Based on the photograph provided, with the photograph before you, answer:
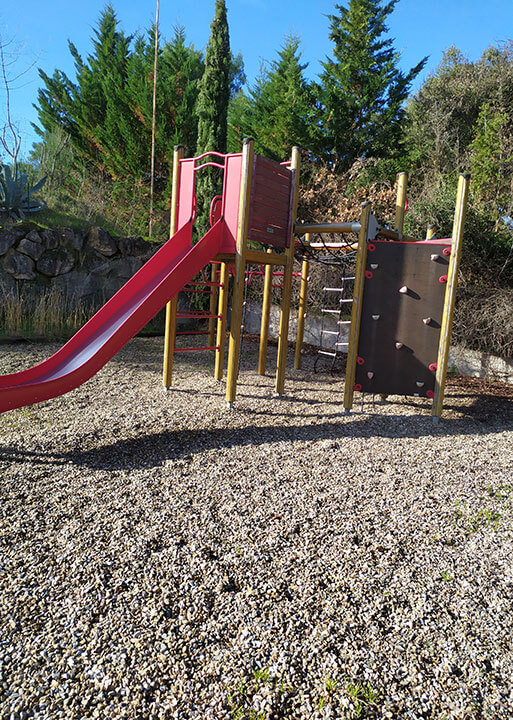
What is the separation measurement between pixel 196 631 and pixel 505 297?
20.9 feet

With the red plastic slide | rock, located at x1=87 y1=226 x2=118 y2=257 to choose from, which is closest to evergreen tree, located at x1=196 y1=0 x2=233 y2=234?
rock, located at x1=87 y1=226 x2=118 y2=257

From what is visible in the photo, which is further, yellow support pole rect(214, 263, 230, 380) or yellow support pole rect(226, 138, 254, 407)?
yellow support pole rect(214, 263, 230, 380)

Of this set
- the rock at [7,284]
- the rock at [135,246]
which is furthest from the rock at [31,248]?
the rock at [135,246]

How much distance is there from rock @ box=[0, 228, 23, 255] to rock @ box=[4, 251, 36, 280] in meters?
0.12

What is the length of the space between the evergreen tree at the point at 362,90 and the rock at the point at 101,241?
5.97m

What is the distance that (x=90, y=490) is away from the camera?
2.58m

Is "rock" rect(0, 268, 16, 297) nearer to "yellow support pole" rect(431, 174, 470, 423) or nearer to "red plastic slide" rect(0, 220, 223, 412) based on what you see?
"red plastic slide" rect(0, 220, 223, 412)

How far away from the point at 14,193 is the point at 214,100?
429 cm

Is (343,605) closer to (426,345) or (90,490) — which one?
(90,490)

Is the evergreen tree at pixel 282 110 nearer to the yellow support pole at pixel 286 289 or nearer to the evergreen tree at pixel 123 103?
the evergreen tree at pixel 123 103

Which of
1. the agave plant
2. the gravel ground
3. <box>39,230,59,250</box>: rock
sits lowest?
the gravel ground

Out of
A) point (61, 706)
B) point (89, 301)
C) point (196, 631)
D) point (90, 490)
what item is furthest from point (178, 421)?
point (89, 301)

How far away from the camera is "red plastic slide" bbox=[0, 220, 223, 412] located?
3.09 metres

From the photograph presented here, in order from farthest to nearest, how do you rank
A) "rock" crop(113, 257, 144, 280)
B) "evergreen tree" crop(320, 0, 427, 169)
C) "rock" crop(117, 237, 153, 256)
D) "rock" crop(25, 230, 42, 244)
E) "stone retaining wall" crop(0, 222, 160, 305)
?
"evergreen tree" crop(320, 0, 427, 169) < "rock" crop(117, 237, 153, 256) < "rock" crop(113, 257, 144, 280) < "rock" crop(25, 230, 42, 244) < "stone retaining wall" crop(0, 222, 160, 305)
